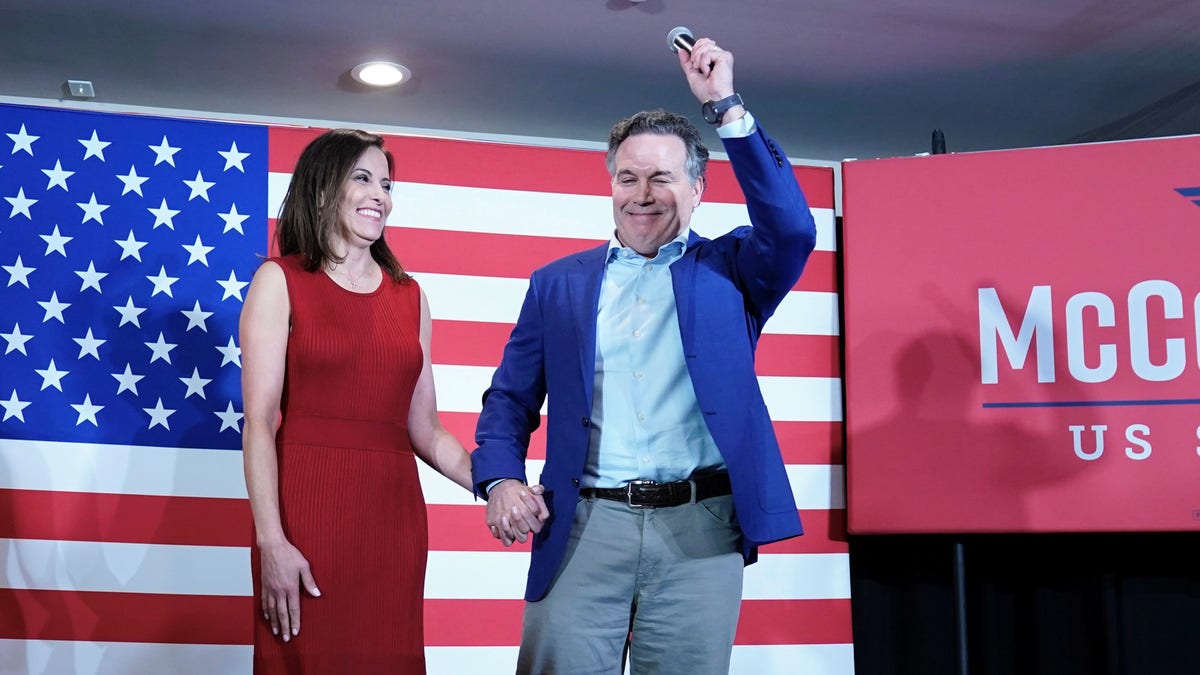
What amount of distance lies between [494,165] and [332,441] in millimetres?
1896

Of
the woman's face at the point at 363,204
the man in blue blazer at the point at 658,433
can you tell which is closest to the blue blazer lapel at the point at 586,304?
the man in blue blazer at the point at 658,433

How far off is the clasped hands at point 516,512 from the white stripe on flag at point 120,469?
1.89m

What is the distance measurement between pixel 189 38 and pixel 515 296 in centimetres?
135

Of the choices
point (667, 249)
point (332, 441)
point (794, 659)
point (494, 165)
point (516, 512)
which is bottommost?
point (794, 659)

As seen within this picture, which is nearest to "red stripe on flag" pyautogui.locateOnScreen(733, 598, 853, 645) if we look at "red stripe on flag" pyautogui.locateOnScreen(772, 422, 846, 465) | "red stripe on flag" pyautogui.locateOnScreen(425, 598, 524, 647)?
"red stripe on flag" pyautogui.locateOnScreen(772, 422, 846, 465)

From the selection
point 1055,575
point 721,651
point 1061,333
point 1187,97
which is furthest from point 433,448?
point 1187,97

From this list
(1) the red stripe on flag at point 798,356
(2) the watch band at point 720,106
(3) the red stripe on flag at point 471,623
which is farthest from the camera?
(1) the red stripe on flag at point 798,356

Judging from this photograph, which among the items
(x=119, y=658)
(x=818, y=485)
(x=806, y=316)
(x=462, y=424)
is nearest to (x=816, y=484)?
(x=818, y=485)

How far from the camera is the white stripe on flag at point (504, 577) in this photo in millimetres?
3699

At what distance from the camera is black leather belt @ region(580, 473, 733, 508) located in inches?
75.6

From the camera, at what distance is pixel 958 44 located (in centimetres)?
375

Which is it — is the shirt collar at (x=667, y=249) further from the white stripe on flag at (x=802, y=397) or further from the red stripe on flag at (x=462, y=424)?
the white stripe on flag at (x=802, y=397)

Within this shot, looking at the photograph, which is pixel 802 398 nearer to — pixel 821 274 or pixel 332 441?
pixel 821 274

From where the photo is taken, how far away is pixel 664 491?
1922 mm
